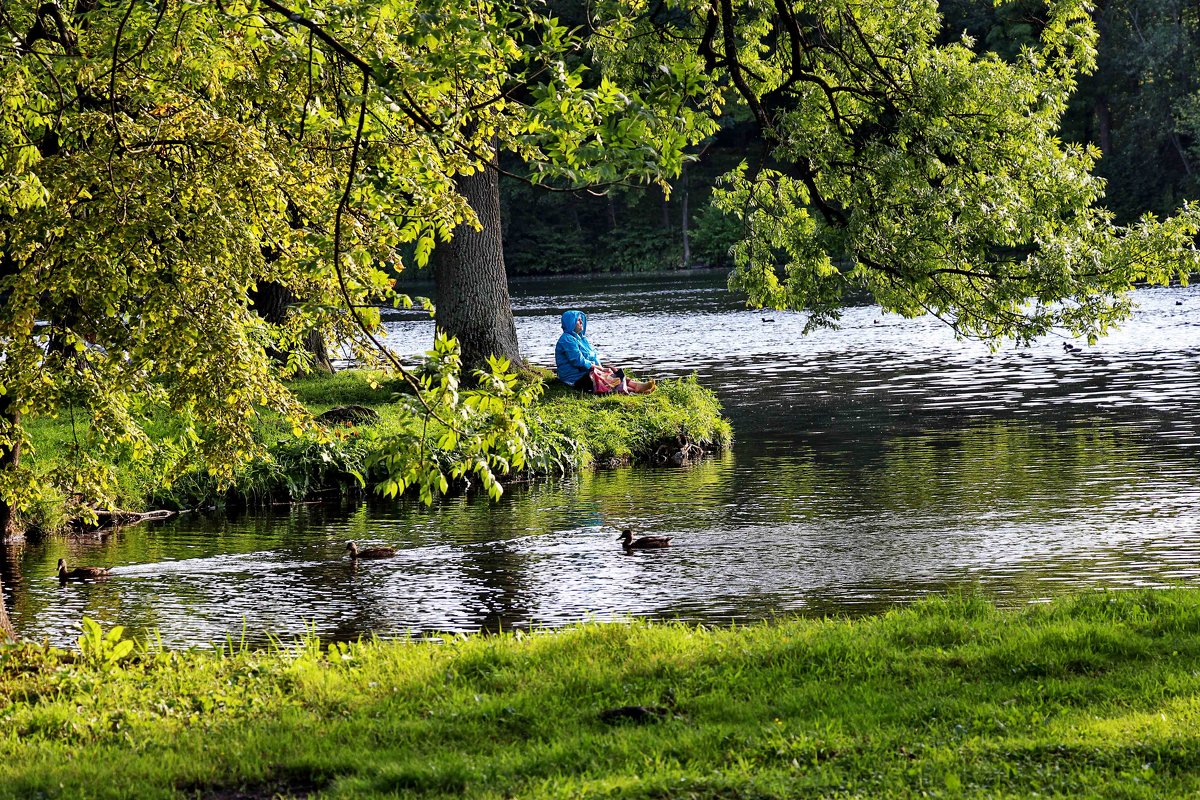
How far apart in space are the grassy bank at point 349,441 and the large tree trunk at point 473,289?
1.51 meters

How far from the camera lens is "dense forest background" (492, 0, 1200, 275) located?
68938 millimetres

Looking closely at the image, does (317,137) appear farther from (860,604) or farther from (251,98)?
(860,604)

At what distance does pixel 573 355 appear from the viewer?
25.1m

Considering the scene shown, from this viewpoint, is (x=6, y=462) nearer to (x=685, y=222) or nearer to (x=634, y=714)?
(x=634, y=714)

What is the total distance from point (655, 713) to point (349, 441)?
1371cm

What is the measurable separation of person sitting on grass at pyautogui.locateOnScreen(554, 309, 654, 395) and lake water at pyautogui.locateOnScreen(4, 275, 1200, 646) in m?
2.50

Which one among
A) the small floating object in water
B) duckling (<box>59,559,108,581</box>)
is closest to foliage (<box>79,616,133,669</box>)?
the small floating object in water

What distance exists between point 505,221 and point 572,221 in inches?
222

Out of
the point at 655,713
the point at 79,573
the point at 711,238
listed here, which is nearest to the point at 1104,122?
the point at 711,238

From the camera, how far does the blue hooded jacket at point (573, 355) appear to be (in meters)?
25.0

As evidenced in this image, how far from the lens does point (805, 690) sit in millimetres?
7312

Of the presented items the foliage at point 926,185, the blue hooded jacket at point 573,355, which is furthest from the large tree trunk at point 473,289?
the foliage at point 926,185

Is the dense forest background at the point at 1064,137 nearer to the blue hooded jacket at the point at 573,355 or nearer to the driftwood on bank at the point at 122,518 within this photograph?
the blue hooded jacket at the point at 573,355

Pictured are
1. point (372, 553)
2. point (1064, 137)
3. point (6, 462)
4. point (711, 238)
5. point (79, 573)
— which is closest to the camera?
point (6, 462)
